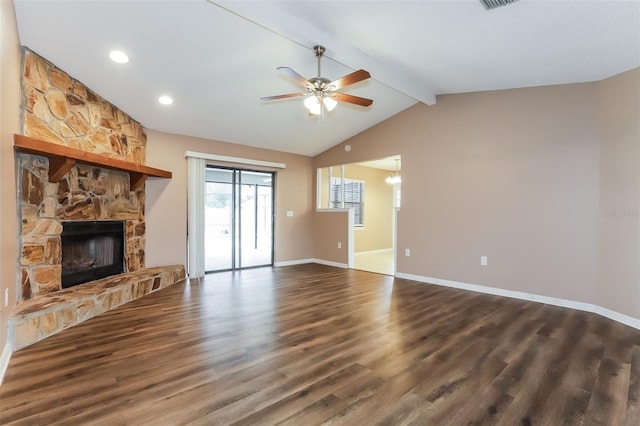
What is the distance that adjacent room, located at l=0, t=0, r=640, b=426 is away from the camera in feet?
6.95

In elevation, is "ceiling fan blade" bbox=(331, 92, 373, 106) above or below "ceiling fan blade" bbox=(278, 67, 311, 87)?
below

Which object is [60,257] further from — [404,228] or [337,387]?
[404,228]

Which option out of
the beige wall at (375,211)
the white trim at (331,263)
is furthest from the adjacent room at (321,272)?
the beige wall at (375,211)

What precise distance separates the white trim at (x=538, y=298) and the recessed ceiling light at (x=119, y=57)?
503 cm

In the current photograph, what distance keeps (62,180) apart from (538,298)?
6097 mm

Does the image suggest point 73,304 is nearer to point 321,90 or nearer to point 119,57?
point 119,57

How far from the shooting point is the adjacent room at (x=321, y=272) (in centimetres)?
212

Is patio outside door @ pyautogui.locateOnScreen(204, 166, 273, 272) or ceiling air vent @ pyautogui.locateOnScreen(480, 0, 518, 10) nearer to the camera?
ceiling air vent @ pyautogui.locateOnScreen(480, 0, 518, 10)

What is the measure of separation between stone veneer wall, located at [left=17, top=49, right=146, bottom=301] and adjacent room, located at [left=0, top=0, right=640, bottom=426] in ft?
0.08

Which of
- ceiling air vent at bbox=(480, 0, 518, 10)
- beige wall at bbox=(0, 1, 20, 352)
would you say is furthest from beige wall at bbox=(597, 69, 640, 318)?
beige wall at bbox=(0, 1, 20, 352)

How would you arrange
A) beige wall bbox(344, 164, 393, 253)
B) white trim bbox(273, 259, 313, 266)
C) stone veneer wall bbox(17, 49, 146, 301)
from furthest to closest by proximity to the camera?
beige wall bbox(344, 164, 393, 253) → white trim bbox(273, 259, 313, 266) → stone veneer wall bbox(17, 49, 146, 301)

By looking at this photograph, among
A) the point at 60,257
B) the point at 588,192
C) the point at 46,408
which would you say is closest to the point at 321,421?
the point at 46,408

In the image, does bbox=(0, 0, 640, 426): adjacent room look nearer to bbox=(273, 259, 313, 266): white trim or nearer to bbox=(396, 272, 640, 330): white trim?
bbox=(396, 272, 640, 330): white trim

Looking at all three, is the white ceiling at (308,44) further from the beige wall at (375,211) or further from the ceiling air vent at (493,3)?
the beige wall at (375,211)
